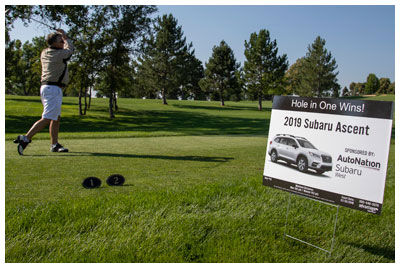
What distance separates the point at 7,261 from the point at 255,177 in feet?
13.9

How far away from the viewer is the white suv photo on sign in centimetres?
368

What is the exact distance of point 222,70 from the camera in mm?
68625

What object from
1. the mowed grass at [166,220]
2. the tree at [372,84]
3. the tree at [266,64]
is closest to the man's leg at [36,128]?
the mowed grass at [166,220]

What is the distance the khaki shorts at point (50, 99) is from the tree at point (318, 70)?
71.9m

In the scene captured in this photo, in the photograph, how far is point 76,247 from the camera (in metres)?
3.55

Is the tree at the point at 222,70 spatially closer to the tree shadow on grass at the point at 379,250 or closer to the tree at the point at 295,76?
the tree at the point at 295,76

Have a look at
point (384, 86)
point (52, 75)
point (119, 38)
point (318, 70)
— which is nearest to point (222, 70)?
point (318, 70)

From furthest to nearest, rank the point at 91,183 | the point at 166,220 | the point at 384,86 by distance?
the point at 384,86
the point at 91,183
the point at 166,220

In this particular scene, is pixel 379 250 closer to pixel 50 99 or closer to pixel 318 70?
pixel 50 99

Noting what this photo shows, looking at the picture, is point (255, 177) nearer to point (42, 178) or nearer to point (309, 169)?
point (309, 169)

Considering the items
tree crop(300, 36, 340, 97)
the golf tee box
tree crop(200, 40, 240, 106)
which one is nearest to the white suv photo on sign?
the golf tee box

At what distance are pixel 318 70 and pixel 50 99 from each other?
242 feet

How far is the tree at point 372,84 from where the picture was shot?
9969 cm

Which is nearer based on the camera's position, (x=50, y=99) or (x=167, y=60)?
(x=50, y=99)
